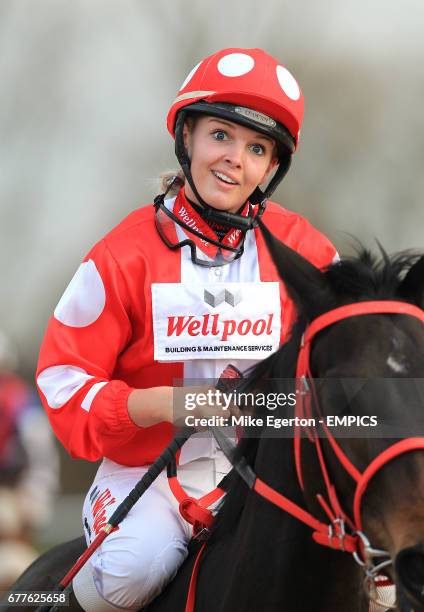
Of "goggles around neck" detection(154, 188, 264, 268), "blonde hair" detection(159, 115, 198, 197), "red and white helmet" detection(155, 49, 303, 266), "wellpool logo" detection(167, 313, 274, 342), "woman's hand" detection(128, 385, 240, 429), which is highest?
"red and white helmet" detection(155, 49, 303, 266)

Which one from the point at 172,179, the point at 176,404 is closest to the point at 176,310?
the point at 176,404

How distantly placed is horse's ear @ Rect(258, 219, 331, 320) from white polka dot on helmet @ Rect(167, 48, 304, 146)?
840mm

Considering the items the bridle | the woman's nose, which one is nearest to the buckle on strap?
the bridle

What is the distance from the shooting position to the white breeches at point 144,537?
253cm

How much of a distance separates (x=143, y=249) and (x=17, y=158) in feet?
20.9

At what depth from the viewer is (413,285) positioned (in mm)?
2141

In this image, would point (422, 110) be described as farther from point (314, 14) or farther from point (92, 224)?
point (92, 224)

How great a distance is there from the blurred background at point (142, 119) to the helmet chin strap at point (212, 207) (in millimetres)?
5472

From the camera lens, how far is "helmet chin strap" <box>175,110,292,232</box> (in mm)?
2916

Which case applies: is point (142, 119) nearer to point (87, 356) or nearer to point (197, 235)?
point (197, 235)

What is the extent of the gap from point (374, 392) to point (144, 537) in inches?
35.2

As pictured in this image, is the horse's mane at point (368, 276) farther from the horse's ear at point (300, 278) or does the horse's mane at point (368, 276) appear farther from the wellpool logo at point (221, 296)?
the wellpool logo at point (221, 296)

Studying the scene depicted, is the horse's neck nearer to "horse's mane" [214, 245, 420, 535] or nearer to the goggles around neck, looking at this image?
"horse's mane" [214, 245, 420, 535]

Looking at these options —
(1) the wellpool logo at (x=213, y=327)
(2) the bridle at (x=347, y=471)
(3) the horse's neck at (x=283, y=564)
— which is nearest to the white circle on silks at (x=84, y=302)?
(1) the wellpool logo at (x=213, y=327)
